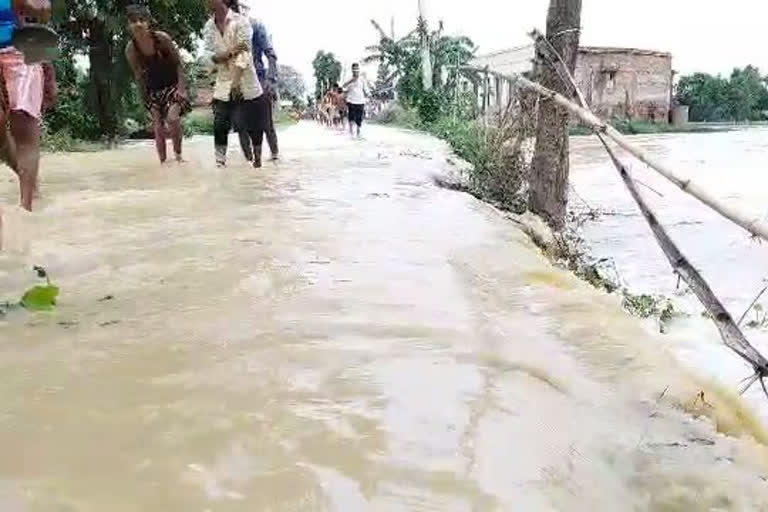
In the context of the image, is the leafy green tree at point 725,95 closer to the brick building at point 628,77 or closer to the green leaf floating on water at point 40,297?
the brick building at point 628,77

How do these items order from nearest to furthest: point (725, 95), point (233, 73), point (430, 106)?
point (233, 73), point (430, 106), point (725, 95)

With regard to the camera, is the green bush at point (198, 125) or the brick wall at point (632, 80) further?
the brick wall at point (632, 80)

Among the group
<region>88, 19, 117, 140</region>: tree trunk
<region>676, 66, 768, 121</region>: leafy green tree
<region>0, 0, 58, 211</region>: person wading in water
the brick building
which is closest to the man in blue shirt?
<region>0, 0, 58, 211</region>: person wading in water

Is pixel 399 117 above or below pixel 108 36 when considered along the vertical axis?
below

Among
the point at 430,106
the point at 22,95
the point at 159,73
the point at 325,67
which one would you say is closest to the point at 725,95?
the point at 325,67

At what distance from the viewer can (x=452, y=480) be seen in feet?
6.69

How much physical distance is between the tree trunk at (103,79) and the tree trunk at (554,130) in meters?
13.4

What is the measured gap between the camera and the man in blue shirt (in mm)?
9448

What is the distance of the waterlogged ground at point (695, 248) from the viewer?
5395 mm

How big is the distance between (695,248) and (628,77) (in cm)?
3244

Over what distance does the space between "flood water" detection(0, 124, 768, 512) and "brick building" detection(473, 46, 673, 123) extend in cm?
3297

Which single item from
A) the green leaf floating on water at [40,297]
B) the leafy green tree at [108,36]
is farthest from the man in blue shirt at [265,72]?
the leafy green tree at [108,36]

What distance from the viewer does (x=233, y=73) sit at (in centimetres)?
877

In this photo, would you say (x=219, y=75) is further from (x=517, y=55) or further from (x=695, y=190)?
(x=517, y=55)
